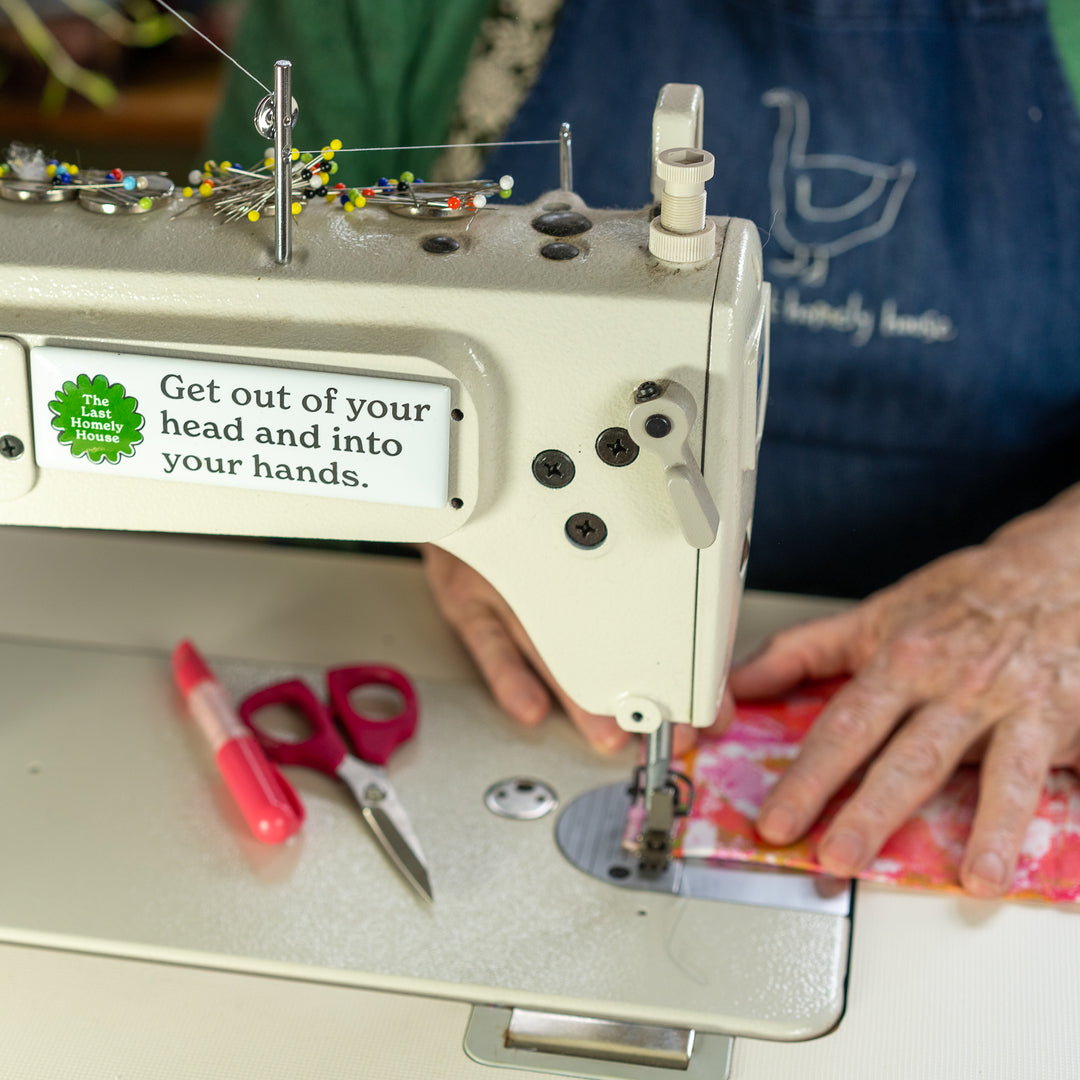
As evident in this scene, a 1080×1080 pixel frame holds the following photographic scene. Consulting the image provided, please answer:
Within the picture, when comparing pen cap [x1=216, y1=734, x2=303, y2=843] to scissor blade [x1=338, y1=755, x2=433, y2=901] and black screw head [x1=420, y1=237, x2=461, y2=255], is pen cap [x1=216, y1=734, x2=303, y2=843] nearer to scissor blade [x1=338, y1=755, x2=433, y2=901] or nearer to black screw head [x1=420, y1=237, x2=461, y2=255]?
scissor blade [x1=338, y1=755, x2=433, y2=901]

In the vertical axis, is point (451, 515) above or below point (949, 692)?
above

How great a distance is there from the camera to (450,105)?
59.2 inches

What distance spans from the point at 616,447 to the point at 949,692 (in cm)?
40

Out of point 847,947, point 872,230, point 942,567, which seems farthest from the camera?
point 872,230

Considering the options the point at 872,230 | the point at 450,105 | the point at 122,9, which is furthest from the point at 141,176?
the point at 122,9

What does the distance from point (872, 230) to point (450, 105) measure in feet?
1.47

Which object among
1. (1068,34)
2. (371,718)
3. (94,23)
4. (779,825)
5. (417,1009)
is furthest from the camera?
(94,23)

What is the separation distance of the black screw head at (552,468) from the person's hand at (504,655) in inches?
10.8

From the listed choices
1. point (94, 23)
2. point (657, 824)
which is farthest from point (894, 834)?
point (94, 23)

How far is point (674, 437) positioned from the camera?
78cm

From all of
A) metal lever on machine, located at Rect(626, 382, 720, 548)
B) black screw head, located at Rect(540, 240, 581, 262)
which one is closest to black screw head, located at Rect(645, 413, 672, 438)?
metal lever on machine, located at Rect(626, 382, 720, 548)

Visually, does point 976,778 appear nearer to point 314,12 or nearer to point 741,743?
point 741,743

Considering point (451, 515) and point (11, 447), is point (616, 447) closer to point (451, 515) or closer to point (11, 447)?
point (451, 515)

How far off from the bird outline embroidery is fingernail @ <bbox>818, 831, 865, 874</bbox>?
2.17ft
